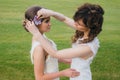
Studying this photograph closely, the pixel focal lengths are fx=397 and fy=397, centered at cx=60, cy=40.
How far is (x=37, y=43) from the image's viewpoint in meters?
3.47

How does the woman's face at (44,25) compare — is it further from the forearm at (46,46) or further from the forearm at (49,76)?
the forearm at (49,76)

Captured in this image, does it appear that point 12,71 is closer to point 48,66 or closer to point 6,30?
point 48,66

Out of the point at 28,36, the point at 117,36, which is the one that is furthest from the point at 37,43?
the point at 117,36

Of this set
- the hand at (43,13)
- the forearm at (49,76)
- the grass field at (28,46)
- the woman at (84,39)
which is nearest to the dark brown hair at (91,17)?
the woman at (84,39)

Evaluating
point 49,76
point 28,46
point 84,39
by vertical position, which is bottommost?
point 28,46

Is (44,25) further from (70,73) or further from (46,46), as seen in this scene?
(70,73)

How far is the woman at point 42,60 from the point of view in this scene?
134 inches

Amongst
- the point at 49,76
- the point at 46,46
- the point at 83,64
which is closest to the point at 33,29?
the point at 46,46

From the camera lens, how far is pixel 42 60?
343 centimetres

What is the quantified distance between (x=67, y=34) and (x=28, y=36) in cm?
158

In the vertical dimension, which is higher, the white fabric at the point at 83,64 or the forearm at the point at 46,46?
the forearm at the point at 46,46

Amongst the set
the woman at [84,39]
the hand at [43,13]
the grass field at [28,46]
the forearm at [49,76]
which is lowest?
the grass field at [28,46]

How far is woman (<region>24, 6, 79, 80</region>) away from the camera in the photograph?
3414 millimetres

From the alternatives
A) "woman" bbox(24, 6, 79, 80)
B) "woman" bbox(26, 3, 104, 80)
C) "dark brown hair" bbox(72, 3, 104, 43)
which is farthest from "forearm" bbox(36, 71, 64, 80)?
"dark brown hair" bbox(72, 3, 104, 43)
